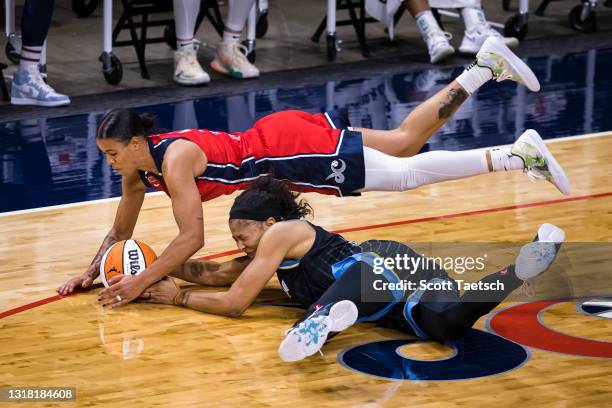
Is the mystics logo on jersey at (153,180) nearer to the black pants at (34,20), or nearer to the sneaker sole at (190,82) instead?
the black pants at (34,20)

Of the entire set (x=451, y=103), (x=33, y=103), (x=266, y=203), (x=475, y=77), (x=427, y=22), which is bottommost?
(x=33, y=103)

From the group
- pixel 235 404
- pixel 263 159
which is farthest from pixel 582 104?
pixel 235 404

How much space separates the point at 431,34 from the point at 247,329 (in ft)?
20.7

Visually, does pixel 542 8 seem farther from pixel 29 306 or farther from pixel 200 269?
pixel 29 306

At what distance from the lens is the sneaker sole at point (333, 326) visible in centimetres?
472

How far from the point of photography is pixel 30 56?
9.56m

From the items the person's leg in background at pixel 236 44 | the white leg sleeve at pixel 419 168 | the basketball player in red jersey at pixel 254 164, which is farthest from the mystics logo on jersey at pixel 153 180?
the person's leg in background at pixel 236 44

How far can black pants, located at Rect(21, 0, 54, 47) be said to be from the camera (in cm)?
946

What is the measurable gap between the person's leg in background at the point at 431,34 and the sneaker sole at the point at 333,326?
6.48 m

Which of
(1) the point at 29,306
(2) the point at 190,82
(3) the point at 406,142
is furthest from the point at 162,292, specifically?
(2) the point at 190,82

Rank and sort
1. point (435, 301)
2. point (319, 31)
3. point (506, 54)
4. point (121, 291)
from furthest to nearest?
point (319, 31) → point (506, 54) → point (121, 291) → point (435, 301)

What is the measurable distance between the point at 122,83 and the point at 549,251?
594 centimetres

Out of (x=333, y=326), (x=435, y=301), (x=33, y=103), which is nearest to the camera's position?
(x=333, y=326)

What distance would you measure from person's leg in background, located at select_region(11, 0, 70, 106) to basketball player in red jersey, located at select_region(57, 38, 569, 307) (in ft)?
12.8
